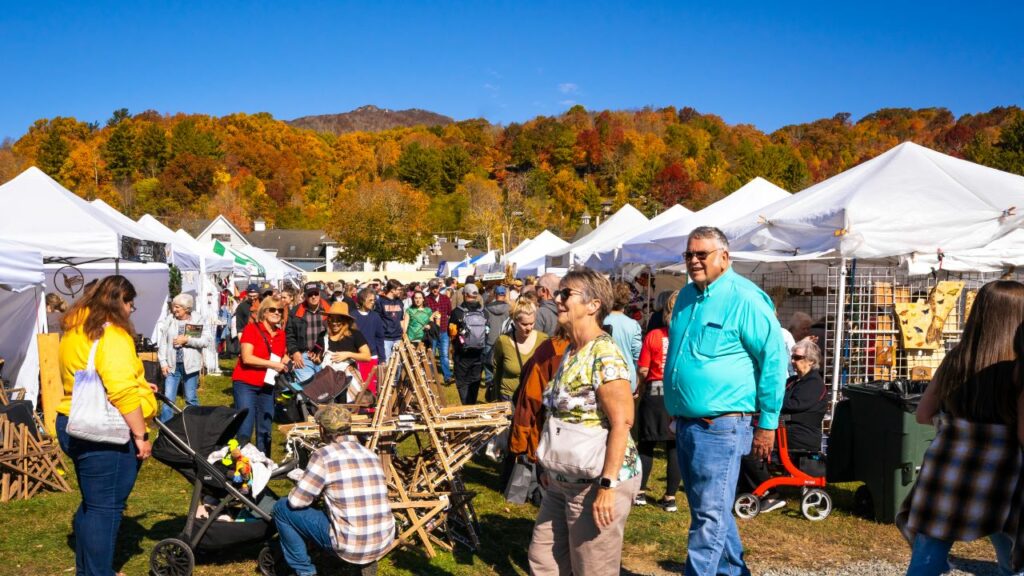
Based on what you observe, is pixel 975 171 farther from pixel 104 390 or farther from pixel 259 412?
pixel 104 390

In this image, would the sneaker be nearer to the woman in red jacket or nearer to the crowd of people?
the crowd of people

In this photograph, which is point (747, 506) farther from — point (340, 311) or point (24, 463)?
point (24, 463)

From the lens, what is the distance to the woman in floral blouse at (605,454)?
308 cm

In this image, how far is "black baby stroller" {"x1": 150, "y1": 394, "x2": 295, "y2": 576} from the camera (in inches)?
181

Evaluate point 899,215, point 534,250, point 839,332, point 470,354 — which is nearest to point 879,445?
point 839,332

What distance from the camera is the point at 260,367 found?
270 inches

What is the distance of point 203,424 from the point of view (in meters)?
4.79

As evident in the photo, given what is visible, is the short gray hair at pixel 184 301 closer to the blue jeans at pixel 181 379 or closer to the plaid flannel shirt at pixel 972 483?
the blue jeans at pixel 181 379

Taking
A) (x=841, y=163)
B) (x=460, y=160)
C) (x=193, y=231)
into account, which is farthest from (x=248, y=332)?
(x=460, y=160)

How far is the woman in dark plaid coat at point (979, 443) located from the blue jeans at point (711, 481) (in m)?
0.77

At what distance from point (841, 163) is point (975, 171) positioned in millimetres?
89352

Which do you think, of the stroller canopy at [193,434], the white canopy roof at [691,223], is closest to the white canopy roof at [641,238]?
the white canopy roof at [691,223]

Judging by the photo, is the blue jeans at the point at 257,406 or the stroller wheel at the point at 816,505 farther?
the blue jeans at the point at 257,406

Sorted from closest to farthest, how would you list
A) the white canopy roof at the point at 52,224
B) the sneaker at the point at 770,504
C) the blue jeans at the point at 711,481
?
the blue jeans at the point at 711,481, the sneaker at the point at 770,504, the white canopy roof at the point at 52,224
